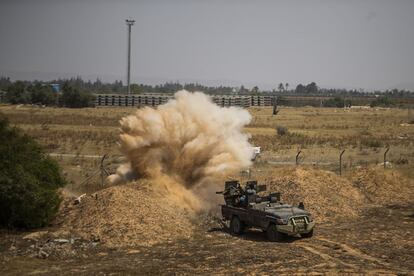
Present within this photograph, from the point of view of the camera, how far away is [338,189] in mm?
26609

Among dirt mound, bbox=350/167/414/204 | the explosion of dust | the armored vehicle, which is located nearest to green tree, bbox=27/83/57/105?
the explosion of dust

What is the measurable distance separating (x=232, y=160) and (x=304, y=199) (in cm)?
392

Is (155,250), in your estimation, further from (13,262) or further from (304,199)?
(304,199)

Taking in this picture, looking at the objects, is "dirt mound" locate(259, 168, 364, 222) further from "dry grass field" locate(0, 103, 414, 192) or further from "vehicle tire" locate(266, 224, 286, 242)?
"dry grass field" locate(0, 103, 414, 192)

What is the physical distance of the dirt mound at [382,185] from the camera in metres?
27.6

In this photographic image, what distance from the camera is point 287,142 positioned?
50.0 metres

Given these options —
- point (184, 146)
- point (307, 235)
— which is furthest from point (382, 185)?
point (184, 146)

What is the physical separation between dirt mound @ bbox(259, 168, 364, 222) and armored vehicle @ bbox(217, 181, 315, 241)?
389cm

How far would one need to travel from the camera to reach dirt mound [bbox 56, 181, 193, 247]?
63.5 ft

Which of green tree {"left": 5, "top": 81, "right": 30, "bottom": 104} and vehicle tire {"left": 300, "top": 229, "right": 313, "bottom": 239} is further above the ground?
green tree {"left": 5, "top": 81, "right": 30, "bottom": 104}

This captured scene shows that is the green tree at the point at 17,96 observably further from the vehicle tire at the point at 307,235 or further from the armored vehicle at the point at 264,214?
the vehicle tire at the point at 307,235

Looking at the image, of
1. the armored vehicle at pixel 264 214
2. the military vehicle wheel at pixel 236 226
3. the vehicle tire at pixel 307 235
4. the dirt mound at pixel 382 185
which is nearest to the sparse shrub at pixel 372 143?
the dirt mound at pixel 382 185

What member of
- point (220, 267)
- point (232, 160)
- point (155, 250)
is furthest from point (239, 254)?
point (232, 160)

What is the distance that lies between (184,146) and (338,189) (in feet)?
27.4
